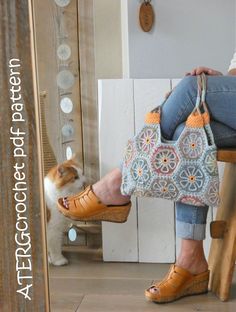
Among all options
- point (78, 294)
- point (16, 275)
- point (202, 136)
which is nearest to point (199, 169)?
point (202, 136)

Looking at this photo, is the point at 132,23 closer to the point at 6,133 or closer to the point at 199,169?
the point at 199,169

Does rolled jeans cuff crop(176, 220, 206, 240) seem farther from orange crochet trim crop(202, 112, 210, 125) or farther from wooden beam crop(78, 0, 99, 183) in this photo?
wooden beam crop(78, 0, 99, 183)

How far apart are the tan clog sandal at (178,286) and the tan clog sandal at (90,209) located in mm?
185

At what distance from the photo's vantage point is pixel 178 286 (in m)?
1.17

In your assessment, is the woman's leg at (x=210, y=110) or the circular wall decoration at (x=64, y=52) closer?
the woman's leg at (x=210, y=110)

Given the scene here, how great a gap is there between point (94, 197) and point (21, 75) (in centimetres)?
70

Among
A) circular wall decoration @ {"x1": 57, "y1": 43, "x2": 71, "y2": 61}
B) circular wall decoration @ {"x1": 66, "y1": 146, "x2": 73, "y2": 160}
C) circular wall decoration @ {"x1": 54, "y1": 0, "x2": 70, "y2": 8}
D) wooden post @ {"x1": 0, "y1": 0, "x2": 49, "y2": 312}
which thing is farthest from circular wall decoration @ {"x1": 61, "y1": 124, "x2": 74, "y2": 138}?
wooden post @ {"x1": 0, "y1": 0, "x2": 49, "y2": 312}

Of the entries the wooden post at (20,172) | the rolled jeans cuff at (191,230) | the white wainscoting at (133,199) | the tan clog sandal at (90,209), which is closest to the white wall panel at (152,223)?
the white wainscoting at (133,199)

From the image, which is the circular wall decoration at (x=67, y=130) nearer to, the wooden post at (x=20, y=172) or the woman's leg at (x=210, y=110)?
the woman's leg at (x=210, y=110)

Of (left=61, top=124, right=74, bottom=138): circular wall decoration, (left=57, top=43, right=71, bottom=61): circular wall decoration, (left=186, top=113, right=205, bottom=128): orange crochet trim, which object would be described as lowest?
(left=61, top=124, right=74, bottom=138): circular wall decoration

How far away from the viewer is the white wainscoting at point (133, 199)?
142 cm

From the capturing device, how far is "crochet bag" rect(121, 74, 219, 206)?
1.05 metres

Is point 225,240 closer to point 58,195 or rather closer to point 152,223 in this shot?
point 152,223

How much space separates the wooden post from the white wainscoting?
0.84 meters
